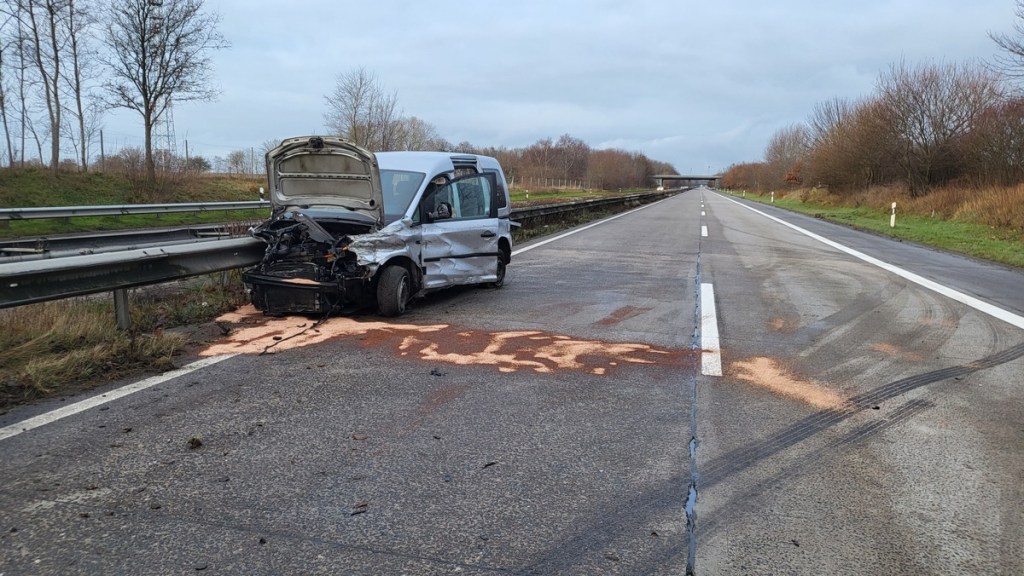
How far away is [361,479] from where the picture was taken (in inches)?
140

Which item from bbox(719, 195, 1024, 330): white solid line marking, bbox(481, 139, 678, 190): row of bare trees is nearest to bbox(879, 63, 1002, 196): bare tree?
bbox(719, 195, 1024, 330): white solid line marking

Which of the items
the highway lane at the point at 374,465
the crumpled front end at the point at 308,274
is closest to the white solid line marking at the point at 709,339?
the highway lane at the point at 374,465

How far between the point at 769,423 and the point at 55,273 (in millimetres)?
5833

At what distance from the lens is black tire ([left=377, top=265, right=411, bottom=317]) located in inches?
300

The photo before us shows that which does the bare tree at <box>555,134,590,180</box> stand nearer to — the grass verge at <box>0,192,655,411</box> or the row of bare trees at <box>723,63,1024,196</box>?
the row of bare trees at <box>723,63,1024,196</box>

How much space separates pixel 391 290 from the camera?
7613 millimetres

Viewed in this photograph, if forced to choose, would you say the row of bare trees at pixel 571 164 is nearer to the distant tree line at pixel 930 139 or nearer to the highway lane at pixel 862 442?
the distant tree line at pixel 930 139

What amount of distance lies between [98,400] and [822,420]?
5110mm

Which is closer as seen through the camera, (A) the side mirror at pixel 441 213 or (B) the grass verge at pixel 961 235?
(A) the side mirror at pixel 441 213

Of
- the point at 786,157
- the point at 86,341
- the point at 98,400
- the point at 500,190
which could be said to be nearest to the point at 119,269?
the point at 86,341

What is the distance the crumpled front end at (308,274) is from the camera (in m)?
7.38

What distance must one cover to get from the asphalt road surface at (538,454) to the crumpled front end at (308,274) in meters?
0.29

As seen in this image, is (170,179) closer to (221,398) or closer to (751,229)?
(751,229)

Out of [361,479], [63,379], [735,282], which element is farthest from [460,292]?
[361,479]
